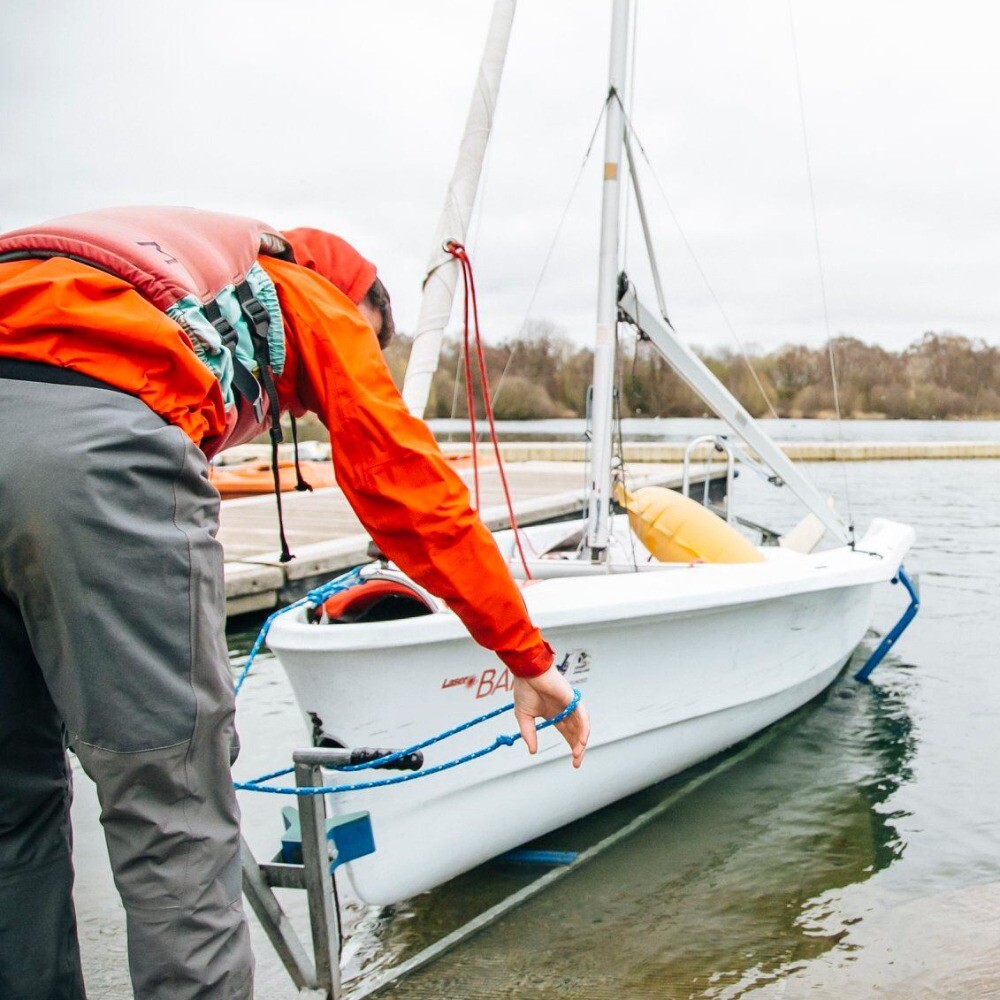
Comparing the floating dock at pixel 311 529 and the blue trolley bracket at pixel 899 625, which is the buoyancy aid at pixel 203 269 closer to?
the blue trolley bracket at pixel 899 625

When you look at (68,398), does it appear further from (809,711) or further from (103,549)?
(809,711)

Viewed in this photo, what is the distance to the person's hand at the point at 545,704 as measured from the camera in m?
1.82

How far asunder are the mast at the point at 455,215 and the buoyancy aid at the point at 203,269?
1.66 m

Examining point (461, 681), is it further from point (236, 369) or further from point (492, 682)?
point (236, 369)

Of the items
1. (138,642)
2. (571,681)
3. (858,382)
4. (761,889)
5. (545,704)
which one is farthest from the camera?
(858,382)

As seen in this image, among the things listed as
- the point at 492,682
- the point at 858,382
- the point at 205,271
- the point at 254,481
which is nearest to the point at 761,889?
the point at 492,682

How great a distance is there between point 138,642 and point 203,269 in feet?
1.97

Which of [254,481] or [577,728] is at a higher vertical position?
[254,481]

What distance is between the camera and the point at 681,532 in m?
5.33

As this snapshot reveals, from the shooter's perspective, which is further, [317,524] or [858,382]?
[858,382]

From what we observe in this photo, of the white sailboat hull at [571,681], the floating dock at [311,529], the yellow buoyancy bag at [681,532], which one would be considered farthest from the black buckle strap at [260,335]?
the floating dock at [311,529]

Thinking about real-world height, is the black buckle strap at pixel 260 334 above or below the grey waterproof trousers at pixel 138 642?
above

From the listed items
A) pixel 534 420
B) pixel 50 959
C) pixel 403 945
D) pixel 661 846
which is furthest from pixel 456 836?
pixel 534 420

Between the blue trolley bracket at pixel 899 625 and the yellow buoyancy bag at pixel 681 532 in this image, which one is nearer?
the yellow buoyancy bag at pixel 681 532
